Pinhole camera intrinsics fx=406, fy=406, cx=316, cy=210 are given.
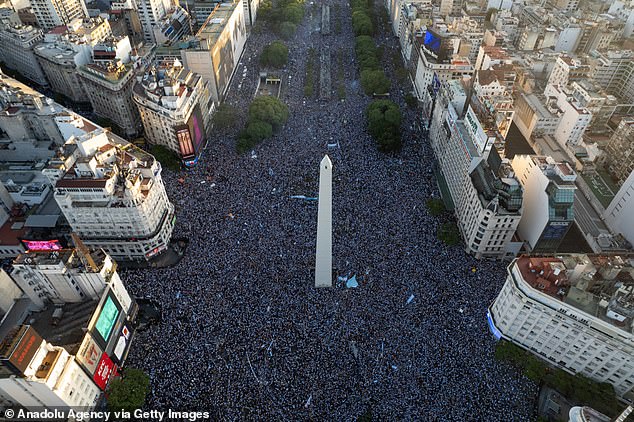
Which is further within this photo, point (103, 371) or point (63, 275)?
point (63, 275)

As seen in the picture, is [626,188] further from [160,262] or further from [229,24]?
[229,24]

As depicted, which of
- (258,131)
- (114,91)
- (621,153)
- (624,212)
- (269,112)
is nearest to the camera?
(624,212)

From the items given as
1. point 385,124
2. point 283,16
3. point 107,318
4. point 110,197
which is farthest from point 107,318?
point 283,16

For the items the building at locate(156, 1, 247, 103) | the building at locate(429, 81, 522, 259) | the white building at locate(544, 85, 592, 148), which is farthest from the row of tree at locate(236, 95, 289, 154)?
the white building at locate(544, 85, 592, 148)

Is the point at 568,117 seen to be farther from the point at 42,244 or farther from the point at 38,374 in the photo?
A: the point at 42,244

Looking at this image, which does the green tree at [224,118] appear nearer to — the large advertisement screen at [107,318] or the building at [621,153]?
the large advertisement screen at [107,318]

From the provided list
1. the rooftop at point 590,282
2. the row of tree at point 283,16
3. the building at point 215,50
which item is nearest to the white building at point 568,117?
the rooftop at point 590,282
